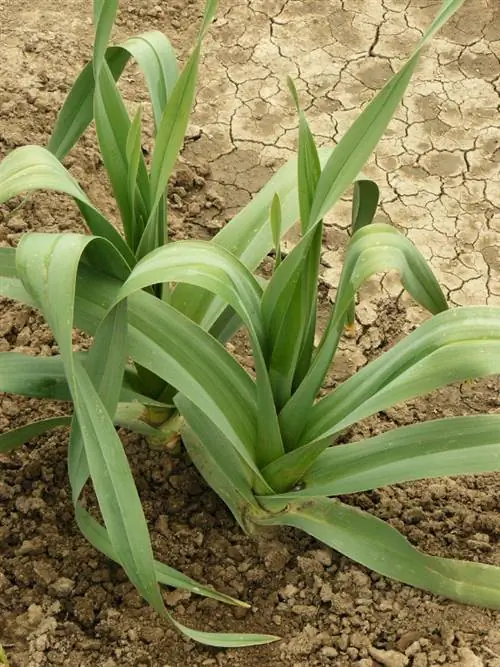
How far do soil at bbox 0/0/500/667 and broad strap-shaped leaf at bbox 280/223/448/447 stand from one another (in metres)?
0.33

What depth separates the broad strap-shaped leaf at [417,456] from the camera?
149 cm

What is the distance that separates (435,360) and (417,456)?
0.71ft

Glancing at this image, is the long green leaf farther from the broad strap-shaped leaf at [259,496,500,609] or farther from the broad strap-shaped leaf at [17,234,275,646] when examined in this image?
the broad strap-shaped leaf at [259,496,500,609]

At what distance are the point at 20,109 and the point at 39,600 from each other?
136 centimetres

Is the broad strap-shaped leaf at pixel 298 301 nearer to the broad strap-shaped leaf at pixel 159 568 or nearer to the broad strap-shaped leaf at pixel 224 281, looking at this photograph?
the broad strap-shaped leaf at pixel 224 281

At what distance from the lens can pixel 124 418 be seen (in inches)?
69.4

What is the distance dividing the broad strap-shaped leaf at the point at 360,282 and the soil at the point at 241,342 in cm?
33

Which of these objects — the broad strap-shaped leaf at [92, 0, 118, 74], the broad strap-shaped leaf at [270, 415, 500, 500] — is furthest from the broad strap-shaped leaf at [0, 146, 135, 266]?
the broad strap-shaped leaf at [270, 415, 500, 500]

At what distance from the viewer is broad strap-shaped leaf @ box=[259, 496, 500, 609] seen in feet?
5.14

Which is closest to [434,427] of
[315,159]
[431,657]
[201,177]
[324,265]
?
[431,657]

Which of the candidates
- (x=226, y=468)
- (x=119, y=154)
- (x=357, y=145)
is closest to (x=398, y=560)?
(x=226, y=468)

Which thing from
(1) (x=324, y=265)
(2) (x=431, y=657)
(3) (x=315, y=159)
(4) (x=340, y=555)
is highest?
(1) (x=324, y=265)

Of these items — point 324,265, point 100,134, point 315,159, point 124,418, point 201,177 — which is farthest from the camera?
point 201,177

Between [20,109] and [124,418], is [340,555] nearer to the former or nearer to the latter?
[124,418]
